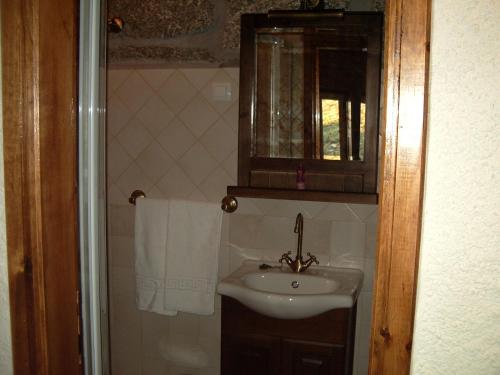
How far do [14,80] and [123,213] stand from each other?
1.54 meters

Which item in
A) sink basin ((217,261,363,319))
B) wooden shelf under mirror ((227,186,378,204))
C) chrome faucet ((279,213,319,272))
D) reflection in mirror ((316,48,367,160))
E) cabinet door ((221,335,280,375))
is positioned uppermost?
reflection in mirror ((316,48,367,160))

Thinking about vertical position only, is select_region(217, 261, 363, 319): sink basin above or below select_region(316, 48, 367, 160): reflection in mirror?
below

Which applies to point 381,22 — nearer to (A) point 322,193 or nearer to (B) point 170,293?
(A) point 322,193

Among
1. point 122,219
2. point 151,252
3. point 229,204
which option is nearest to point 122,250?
point 122,219

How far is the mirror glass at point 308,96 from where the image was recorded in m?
1.71

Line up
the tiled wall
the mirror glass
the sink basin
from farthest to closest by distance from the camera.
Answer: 1. the tiled wall
2. the mirror glass
3. the sink basin

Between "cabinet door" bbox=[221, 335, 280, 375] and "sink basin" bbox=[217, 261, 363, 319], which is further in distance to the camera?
"cabinet door" bbox=[221, 335, 280, 375]

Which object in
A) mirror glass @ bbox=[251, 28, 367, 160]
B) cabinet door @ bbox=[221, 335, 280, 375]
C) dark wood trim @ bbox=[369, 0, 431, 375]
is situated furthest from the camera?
mirror glass @ bbox=[251, 28, 367, 160]

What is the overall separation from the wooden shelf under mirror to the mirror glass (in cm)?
18

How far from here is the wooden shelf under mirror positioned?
164 centimetres

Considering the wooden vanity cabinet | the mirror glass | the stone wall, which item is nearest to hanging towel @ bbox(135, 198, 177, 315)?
the wooden vanity cabinet

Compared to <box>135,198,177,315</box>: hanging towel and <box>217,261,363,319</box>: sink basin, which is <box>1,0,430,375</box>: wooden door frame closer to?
<box>217,261,363,319</box>: sink basin

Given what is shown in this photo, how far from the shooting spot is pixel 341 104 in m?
1.72

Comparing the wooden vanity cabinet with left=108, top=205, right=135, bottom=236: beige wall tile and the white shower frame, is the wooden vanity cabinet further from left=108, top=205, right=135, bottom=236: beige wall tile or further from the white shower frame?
the white shower frame
